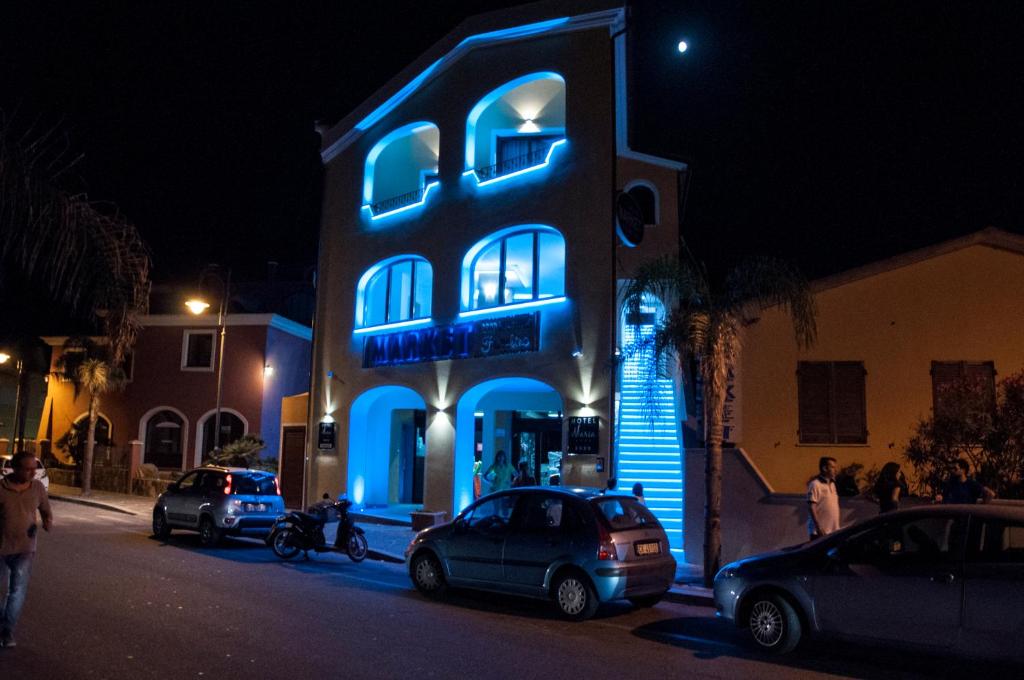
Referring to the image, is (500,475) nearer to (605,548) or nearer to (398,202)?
(398,202)

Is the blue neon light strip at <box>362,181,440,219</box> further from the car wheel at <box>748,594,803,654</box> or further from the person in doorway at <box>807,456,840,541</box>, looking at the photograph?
the car wheel at <box>748,594,803,654</box>

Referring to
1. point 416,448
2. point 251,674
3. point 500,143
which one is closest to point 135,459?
point 416,448

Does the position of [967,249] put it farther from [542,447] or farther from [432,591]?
[542,447]

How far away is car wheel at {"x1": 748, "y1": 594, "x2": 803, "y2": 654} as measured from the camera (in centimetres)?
759

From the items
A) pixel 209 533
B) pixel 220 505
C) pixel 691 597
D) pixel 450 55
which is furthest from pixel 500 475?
pixel 450 55

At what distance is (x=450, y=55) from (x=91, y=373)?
1666 cm

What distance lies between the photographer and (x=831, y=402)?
13938 mm

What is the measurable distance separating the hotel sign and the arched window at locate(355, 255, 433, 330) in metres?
0.61

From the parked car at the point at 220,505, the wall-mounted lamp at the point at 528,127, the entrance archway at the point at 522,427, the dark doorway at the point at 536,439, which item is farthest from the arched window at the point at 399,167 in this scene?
the parked car at the point at 220,505

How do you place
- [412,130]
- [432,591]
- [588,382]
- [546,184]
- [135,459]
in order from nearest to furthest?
[432,591] < [588,382] < [546,184] < [412,130] < [135,459]

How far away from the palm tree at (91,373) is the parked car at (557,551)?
20.8 m

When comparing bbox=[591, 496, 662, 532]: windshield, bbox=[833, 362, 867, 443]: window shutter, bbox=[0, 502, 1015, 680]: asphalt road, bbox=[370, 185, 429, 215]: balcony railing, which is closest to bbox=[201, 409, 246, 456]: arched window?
bbox=[370, 185, 429, 215]: balcony railing

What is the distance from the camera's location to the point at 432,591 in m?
10.5

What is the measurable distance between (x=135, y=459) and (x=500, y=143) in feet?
58.8
